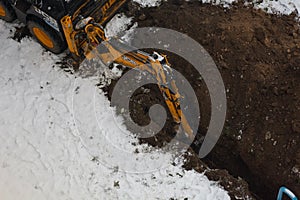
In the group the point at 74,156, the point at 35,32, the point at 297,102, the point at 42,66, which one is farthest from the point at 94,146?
the point at 297,102

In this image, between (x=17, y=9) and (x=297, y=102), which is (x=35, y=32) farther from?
(x=297, y=102)

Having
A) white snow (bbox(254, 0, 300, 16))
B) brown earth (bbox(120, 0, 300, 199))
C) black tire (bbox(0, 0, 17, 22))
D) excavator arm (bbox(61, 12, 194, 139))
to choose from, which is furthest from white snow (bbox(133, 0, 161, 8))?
black tire (bbox(0, 0, 17, 22))

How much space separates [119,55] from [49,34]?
1797 millimetres

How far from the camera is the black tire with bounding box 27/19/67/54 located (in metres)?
8.61

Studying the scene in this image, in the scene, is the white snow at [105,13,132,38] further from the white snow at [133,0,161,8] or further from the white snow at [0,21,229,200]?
the white snow at [0,21,229,200]

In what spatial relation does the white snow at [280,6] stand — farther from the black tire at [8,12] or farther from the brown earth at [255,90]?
the black tire at [8,12]

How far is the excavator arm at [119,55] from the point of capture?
7.32 metres

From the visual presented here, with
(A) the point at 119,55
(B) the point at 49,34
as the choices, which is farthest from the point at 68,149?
(B) the point at 49,34

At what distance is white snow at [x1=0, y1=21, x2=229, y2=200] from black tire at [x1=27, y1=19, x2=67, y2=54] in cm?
32

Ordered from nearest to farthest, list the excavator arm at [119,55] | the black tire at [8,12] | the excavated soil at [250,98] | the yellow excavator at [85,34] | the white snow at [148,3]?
the excavator arm at [119,55] → the yellow excavator at [85,34] → the excavated soil at [250,98] → the black tire at [8,12] → the white snow at [148,3]

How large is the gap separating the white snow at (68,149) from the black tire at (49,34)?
1.04ft

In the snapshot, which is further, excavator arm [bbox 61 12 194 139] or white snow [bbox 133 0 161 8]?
white snow [bbox 133 0 161 8]

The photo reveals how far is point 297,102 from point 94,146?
4.07 metres

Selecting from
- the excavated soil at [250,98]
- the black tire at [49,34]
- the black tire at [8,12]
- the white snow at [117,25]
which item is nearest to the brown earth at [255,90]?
the excavated soil at [250,98]
